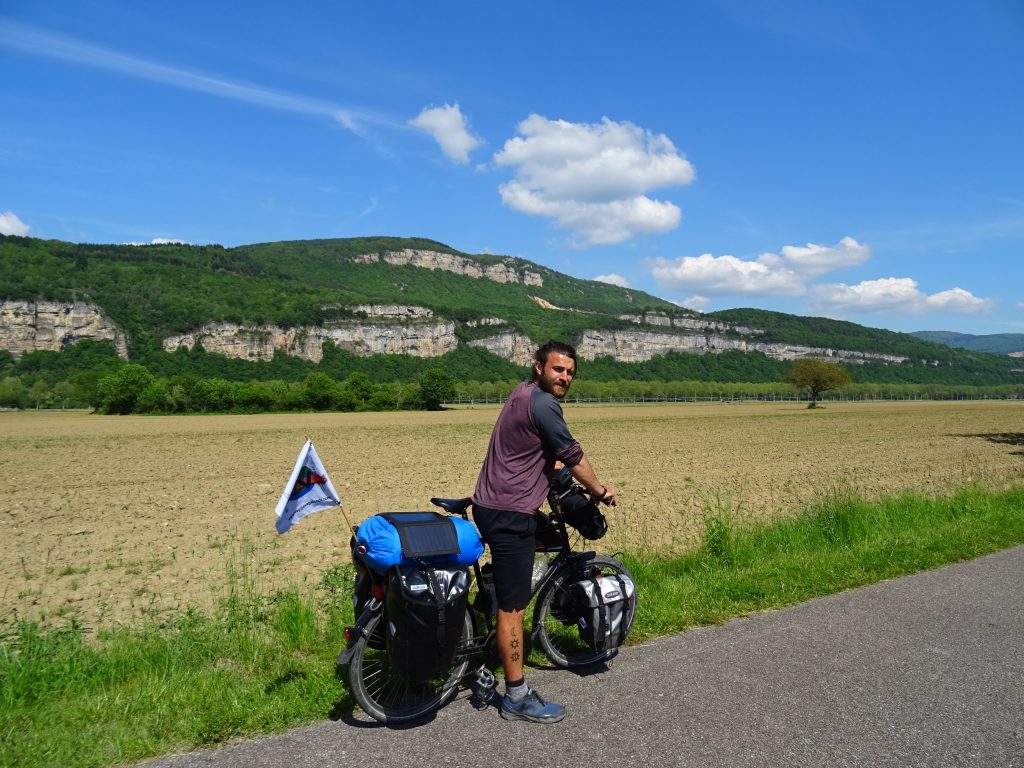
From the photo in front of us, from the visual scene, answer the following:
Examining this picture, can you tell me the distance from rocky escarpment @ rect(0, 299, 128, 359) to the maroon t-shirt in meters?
175

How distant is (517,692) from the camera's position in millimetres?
3822

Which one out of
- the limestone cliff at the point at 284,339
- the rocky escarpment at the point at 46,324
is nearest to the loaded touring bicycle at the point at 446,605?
the limestone cliff at the point at 284,339

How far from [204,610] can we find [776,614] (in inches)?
222

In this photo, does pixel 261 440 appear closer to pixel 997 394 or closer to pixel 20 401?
pixel 20 401

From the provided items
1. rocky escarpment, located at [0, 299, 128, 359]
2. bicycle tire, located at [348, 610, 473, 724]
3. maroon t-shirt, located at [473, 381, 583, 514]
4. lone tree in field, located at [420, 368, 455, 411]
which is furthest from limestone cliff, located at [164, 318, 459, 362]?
maroon t-shirt, located at [473, 381, 583, 514]

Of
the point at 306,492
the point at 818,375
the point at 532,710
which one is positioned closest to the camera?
the point at 532,710

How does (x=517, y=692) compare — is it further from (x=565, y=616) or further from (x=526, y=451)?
(x=526, y=451)

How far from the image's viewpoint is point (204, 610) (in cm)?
698

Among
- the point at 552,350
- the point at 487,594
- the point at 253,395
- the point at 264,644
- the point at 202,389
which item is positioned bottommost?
the point at 253,395

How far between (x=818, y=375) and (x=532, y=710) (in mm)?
96822

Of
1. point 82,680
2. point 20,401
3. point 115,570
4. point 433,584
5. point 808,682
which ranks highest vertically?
point 433,584

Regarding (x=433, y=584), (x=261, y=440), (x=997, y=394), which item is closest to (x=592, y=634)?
(x=433, y=584)

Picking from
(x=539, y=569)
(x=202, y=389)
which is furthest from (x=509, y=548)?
(x=202, y=389)

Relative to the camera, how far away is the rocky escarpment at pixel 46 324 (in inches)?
6102
